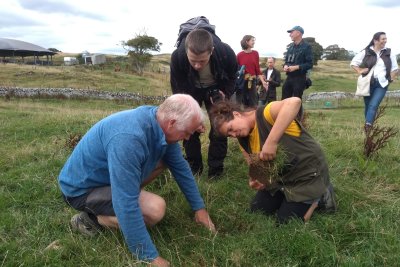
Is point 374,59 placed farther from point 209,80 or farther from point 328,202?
point 328,202

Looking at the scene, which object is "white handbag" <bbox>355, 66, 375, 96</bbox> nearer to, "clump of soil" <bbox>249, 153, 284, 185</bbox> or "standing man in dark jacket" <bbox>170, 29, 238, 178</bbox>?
"standing man in dark jacket" <bbox>170, 29, 238, 178</bbox>

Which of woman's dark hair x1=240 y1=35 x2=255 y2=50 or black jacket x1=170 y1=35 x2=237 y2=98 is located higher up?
woman's dark hair x1=240 y1=35 x2=255 y2=50

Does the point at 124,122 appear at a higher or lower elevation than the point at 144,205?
higher

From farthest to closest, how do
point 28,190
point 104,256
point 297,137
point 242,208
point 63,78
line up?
point 63,78, point 28,190, point 242,208, point 297,137, point 104,256

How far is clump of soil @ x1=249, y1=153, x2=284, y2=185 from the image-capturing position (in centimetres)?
310

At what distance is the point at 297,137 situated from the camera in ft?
10.5

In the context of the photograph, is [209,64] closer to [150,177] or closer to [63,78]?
[150,177]

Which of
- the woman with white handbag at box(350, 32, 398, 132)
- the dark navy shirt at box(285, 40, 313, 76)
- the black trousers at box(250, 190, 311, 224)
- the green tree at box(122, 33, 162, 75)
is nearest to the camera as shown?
the black trousers at box(250, 190, 311, 224)

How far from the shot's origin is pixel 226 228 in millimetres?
3285

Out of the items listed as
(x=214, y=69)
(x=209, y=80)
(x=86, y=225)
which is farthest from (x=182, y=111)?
(x=209, y=80)

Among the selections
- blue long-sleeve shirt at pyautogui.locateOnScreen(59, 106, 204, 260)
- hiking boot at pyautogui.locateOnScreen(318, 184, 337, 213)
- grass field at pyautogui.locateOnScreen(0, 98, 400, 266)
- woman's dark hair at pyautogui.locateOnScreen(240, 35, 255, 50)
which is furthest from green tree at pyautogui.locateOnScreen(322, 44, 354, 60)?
blue long-sleeve shirt at pyautogui.locateOnScreen(59, 106, 204, 260)

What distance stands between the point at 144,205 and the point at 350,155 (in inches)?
125

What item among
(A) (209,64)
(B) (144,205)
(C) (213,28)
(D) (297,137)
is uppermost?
(C) (213,28)

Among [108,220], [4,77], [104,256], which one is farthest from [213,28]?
[4,77]
